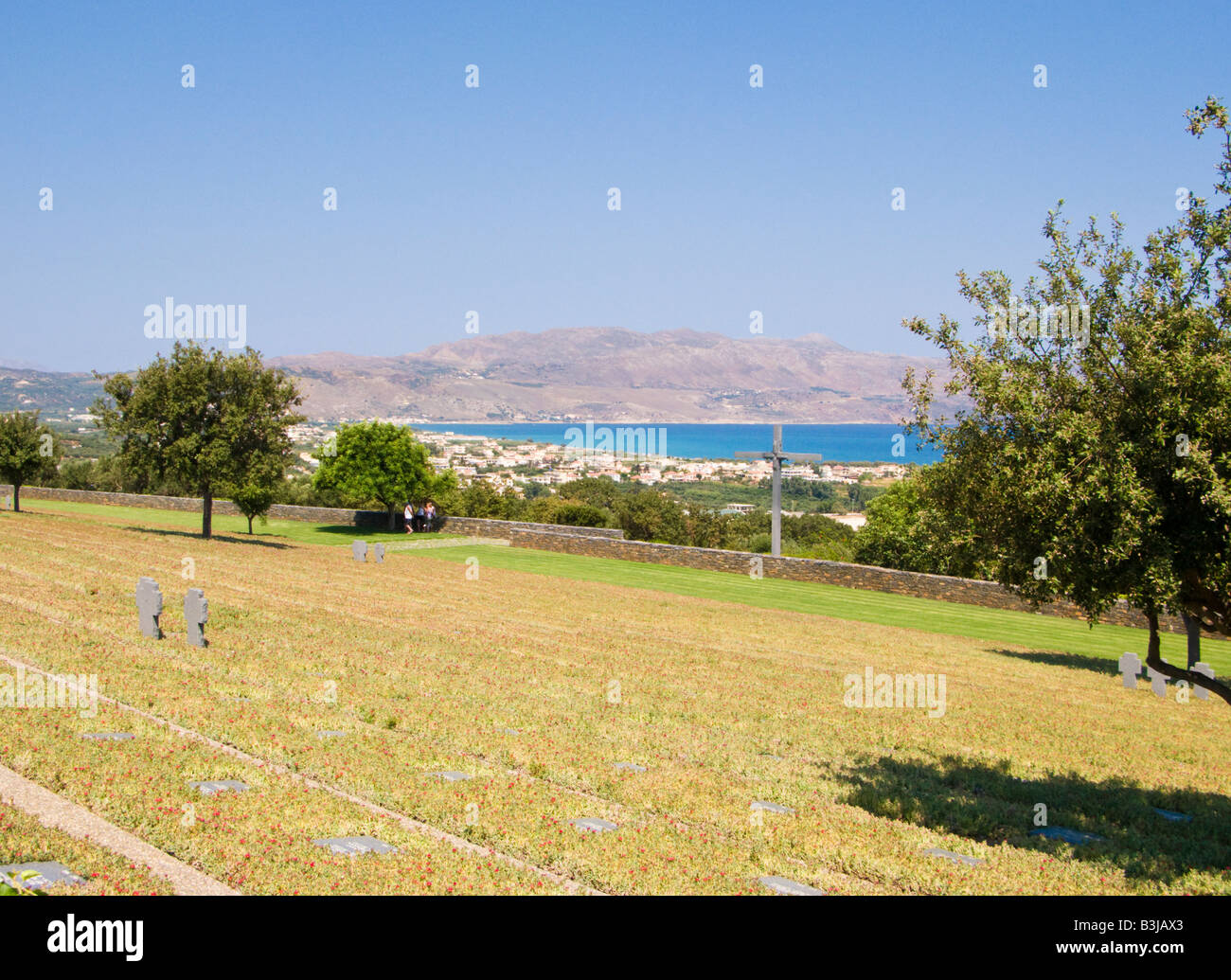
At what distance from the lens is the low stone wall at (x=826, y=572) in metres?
32.1

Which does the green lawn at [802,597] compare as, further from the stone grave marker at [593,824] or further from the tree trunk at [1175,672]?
the stone grave marker at [593,824]

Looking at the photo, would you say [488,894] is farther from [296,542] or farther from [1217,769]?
[296,542]

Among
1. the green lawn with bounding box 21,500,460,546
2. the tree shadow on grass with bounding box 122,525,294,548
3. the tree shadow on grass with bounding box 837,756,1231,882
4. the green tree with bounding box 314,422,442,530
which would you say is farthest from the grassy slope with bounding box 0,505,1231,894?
the green tree with bounding box 314,422,442,530

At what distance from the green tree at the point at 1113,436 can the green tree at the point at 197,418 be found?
29165mm

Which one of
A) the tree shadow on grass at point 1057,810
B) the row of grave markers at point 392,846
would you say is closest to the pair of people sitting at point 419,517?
the row of grave markers at point 392,846

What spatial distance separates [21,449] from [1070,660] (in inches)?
1612

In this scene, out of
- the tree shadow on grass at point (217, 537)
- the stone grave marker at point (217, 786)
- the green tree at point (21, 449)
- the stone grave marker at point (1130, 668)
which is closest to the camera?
the stone grave marker at point (217, 786)

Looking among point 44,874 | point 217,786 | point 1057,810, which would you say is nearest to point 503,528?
point 1057,810

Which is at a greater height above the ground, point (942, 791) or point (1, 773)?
point (1, 773)

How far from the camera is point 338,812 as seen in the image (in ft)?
24.1

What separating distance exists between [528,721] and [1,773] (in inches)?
217

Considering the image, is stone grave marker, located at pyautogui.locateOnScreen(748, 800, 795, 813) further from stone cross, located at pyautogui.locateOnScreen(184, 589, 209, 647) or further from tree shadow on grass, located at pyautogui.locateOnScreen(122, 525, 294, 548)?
tree shadow on grass, located at pyautogui.locateOnScreen(122, 525, 294, 548)
